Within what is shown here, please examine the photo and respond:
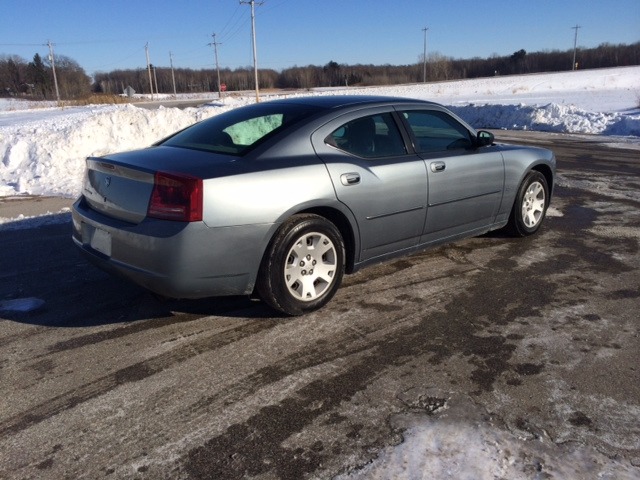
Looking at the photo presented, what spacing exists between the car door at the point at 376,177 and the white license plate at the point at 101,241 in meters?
1.59

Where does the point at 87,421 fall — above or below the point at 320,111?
below

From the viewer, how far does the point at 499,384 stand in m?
3.02

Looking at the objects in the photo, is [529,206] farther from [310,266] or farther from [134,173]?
[134,173]

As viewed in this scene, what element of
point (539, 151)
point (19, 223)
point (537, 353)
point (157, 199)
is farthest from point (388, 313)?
point (19, 223)

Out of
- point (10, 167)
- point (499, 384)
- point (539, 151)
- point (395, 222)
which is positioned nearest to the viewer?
point (499, 384)

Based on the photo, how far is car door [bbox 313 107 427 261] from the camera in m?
4.03

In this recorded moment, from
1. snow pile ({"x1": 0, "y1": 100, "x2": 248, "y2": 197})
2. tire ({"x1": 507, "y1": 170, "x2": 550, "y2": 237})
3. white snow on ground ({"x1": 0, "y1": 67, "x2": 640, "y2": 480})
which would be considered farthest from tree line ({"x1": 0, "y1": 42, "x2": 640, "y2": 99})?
tire ({"x1": 507, "y1": 170, "x2": 550, "y2": 237})

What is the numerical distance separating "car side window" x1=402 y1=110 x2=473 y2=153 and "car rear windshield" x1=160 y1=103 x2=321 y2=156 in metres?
0.97

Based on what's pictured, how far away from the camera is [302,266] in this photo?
12.7ft

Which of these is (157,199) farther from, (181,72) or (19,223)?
(181,72)

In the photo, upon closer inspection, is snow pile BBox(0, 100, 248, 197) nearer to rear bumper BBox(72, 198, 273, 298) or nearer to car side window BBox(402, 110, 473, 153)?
rear bumper BBox(72, 198, 273, 298)

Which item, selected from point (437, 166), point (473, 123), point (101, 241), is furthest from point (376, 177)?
point (473, 123)

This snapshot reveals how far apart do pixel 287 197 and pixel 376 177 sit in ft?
2.83

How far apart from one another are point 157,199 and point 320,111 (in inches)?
59.4
